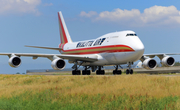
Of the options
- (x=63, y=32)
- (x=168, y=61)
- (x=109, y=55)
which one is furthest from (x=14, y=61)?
(x=168, y=61)

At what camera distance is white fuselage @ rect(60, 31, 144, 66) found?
24.6m

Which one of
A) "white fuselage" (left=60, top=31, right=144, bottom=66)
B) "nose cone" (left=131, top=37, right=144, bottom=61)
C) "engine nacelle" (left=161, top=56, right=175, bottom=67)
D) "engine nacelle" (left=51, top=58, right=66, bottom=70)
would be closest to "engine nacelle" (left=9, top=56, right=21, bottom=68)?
"engine nacelle" (left=51, top=58, right=66, bottom=70)

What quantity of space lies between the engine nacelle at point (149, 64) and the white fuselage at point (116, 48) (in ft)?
8.79

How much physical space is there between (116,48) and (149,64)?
4.89 m

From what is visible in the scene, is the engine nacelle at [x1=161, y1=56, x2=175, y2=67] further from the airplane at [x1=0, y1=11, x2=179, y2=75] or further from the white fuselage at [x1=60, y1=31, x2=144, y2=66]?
the white fuselage at [x1=60, y1=31, x2=144, y2=66]

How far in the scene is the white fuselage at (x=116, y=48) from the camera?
80.7ft

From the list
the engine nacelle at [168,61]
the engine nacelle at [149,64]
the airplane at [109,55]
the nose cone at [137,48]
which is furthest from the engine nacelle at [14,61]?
the engine nacelle at [168,61]

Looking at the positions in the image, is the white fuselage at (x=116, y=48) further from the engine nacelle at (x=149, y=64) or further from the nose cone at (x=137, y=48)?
the engine nacelle at (x=149, y=64)

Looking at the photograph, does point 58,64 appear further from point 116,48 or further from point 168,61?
point 168,61

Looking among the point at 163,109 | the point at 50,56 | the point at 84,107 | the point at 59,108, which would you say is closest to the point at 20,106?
the point at 59,108

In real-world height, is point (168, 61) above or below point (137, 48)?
below

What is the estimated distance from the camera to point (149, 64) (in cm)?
2748

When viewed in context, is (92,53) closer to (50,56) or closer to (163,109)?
(50,56)

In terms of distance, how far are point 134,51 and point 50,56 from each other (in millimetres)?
10647
